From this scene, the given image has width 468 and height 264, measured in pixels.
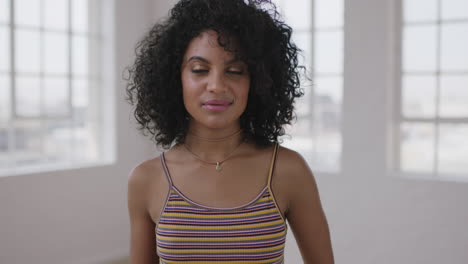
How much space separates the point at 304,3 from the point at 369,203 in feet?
5.68

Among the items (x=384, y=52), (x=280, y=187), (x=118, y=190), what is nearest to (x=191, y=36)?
(x=280, y=187)

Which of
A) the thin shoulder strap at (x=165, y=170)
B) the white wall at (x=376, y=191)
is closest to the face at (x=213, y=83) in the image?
the thin shoulder strap at (x=165, y=170)

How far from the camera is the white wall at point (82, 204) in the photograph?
371 centimetres

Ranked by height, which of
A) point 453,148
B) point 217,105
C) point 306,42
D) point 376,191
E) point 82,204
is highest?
point 306,42

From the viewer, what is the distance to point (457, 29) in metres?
3.57

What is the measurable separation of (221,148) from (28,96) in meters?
2.93

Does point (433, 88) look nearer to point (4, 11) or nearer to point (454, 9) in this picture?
point (454, 9)

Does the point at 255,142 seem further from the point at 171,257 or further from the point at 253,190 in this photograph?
the point at 171,257

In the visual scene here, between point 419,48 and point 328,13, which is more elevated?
point 328,13

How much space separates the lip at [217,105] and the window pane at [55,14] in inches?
125

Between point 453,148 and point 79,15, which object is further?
point 79,15

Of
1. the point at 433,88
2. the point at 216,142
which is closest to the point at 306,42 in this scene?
the point at 433,88

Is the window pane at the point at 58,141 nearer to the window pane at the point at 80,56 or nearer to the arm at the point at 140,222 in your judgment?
the window pane at the point at 80,56

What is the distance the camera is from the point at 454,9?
3.58m
